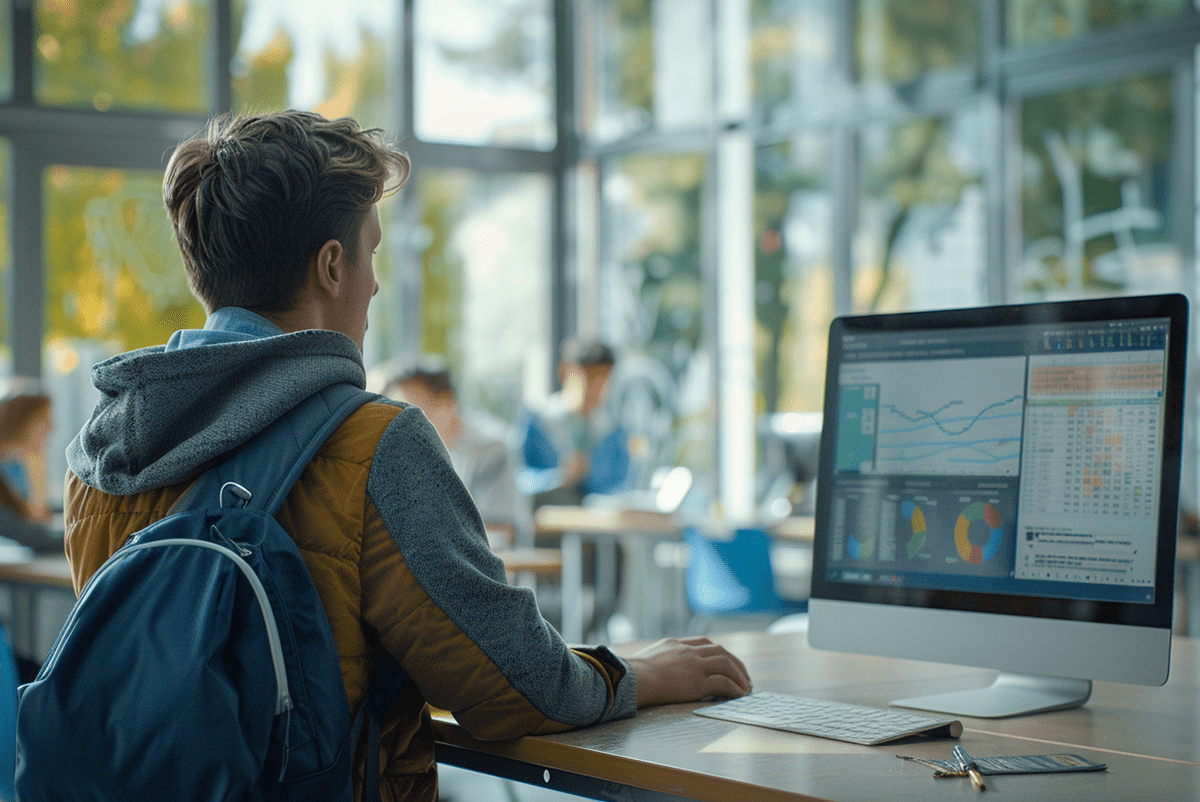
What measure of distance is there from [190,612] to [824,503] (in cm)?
87

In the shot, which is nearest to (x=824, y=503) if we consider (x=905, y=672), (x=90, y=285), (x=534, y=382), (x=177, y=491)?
(x=905, y=672)

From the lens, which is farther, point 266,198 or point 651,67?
point 651,67

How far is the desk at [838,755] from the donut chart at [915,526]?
190mm

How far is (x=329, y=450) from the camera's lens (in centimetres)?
119

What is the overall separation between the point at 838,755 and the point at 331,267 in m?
0.72

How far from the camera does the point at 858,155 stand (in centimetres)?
651

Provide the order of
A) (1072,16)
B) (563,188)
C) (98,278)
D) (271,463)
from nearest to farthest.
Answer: (271,463)
(1072,16)
(98,278)
(563,188)

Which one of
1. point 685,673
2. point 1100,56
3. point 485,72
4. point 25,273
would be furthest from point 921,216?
point 685,673

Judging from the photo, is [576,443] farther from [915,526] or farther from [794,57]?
[915,526]

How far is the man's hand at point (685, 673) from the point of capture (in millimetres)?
1459

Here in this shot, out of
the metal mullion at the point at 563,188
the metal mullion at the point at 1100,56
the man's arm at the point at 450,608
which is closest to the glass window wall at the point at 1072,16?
the metal mullion at the point at 1100,56

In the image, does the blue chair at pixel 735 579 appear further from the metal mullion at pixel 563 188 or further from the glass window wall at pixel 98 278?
the metal mullion at pixel 563 188

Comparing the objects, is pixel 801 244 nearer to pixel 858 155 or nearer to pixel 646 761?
pixel 858 155

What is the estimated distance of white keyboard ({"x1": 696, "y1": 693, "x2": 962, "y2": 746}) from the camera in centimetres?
132
